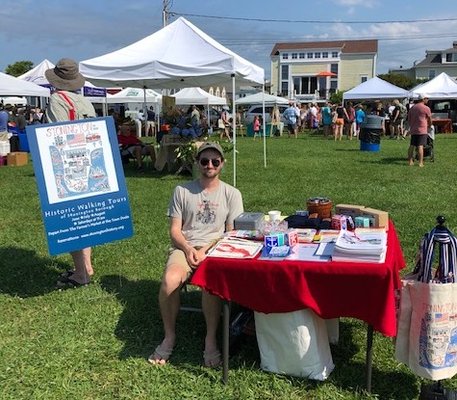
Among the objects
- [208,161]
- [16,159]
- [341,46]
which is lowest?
[16,159]

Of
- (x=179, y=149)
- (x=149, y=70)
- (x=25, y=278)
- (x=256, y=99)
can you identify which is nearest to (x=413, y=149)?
(x=179, y=149)

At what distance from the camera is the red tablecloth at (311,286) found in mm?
2746

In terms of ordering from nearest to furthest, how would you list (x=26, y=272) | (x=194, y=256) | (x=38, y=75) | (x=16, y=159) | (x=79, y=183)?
1. (x=194, y=256)
2. (x=79, y=183)
3. (x=26, y=272)
4. (x=16, y=159)
5. (x=38, y=75)

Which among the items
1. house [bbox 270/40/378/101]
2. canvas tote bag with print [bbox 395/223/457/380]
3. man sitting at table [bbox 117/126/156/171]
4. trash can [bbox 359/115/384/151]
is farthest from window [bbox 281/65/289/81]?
canvas tote bag with print [bbox 395/223/457/380]

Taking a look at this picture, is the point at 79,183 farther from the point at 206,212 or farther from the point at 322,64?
the point at 322,64

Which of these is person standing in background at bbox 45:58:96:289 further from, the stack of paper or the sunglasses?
the stack of paper

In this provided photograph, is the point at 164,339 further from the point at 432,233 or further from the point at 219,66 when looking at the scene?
the point at 219,66

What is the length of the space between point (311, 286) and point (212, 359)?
887mm

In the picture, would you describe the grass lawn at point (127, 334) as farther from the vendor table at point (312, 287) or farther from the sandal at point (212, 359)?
the vendor table at point (312, 287)

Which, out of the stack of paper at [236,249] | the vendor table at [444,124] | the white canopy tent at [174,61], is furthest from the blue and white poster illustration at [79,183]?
the vendor table at [444,124]

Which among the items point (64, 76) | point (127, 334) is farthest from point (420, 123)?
point (127, 334)

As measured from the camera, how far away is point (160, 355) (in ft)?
11.1

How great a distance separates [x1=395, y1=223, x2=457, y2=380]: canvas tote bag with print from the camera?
260cm

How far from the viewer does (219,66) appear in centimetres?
915
